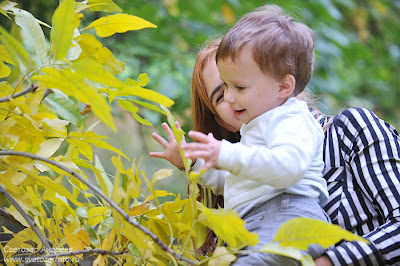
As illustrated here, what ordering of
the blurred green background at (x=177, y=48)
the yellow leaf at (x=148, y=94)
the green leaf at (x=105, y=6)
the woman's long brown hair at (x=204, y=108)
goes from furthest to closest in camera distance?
the blurred green background at (x=177, y=48), the woman's long brown hair at (x=204, y=108), the green leaf at (x=105, y=6), the yellow leaf at (x=148, y=94)

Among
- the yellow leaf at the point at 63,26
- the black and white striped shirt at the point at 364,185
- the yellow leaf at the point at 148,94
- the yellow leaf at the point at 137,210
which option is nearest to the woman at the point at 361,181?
the black and white striped shirt at the point at 364,185

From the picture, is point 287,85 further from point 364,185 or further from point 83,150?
point 83,150

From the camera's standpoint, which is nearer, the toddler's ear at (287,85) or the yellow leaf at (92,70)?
the yellow leaf at (92,70)

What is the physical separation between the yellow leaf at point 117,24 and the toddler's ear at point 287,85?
9.6 inches

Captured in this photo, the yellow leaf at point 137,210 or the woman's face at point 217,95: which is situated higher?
the woman's face at point 217,95

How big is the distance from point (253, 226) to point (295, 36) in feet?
1.00

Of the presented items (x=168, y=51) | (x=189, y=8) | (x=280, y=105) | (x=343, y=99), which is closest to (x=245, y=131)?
(x=280, y=105)

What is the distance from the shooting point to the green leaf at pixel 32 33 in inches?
23.2

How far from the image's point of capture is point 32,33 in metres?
0.60

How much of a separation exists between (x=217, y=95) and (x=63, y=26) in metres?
0.54

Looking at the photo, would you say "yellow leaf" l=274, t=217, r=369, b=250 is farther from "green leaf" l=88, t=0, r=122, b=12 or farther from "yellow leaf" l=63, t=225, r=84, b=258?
"green leaf" l=88, t=0, r=122, b=12

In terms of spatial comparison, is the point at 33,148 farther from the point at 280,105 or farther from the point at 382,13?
the point at 382,13

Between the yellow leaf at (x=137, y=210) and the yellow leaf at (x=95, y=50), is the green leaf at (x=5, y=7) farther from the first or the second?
the yellow leaf at (x=137, y=210)

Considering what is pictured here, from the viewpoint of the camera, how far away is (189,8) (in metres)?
1.98
